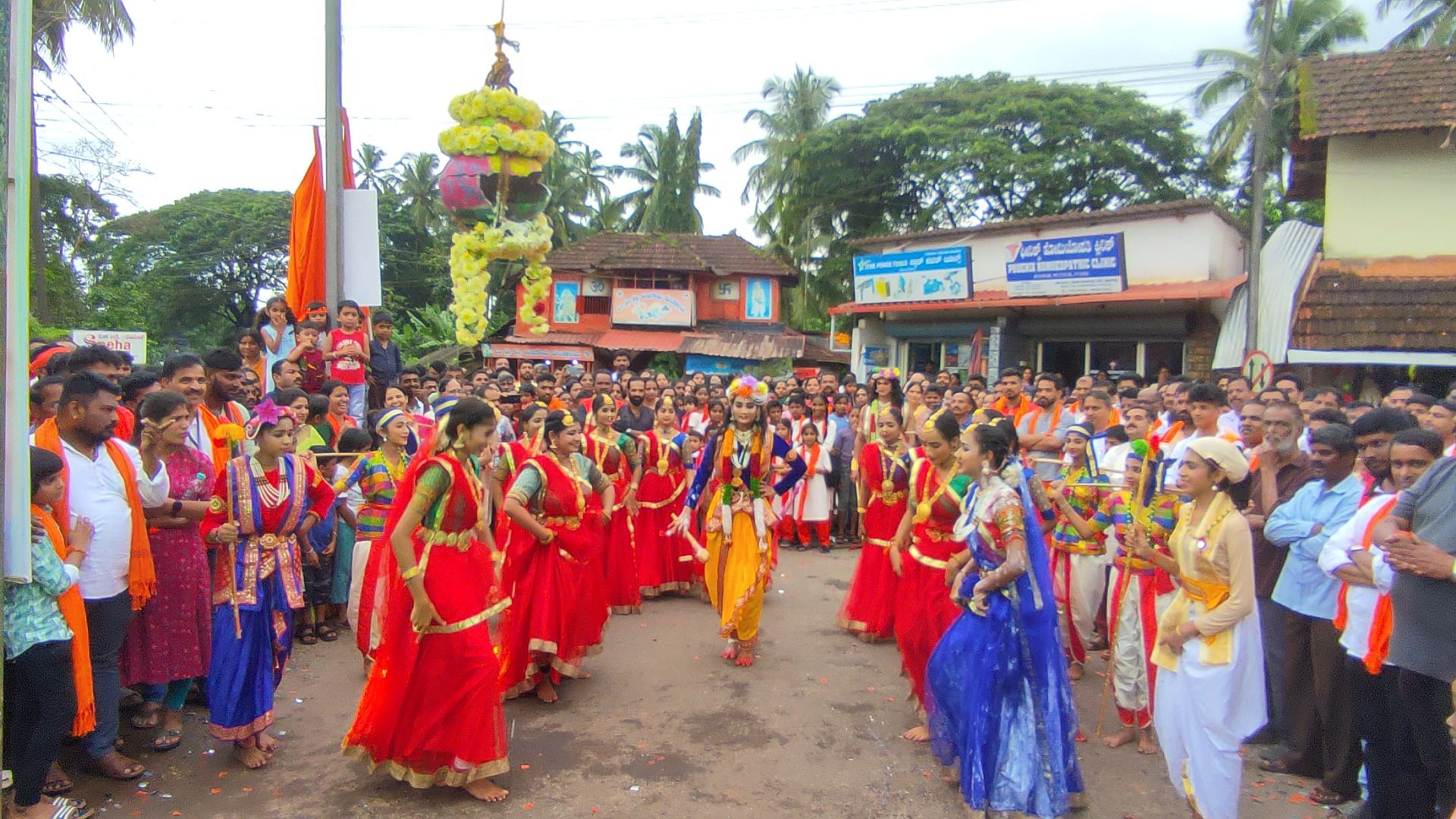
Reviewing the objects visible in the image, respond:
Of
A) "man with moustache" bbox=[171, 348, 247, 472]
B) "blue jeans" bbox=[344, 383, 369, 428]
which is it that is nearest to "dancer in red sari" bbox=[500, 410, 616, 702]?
"man with moustache" bbox=[171, 348, 247, 472]

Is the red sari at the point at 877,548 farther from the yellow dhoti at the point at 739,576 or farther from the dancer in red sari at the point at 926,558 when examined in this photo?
the dancer in red sari at the point at 926,558

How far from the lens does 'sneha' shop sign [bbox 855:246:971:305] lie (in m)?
18.2

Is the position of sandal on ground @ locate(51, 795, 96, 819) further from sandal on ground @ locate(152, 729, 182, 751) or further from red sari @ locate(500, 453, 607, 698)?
red sari @ locate(500, 453, 607, 698)

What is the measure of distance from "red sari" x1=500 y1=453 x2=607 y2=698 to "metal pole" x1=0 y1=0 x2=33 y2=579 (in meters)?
2.93

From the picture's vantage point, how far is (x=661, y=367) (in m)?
28.0

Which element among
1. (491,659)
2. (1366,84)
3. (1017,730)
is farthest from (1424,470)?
(1366,84)

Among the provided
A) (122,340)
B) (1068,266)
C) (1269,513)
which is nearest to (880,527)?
(1269,513)

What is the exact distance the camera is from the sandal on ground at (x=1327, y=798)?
432 centimetres

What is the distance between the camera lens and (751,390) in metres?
6.36

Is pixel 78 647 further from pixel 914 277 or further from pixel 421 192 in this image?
pixel 421 192

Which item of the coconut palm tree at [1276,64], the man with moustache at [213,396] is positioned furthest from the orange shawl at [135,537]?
the coconut palm tree at [1276,64]

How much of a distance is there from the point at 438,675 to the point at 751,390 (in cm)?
300

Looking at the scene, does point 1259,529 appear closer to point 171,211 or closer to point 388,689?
point 388,689

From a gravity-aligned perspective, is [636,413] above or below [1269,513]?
above
